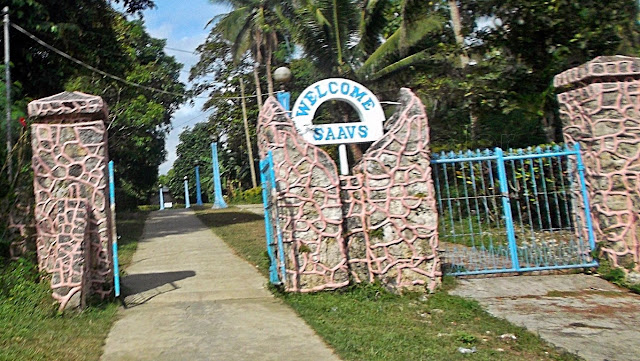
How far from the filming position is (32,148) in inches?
299

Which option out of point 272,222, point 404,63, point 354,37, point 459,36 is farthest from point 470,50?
point 272,222

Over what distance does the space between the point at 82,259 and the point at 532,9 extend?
1044cm

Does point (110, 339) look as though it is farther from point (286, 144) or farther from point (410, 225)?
point (410, 225)

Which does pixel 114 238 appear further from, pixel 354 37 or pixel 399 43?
pixel 354 37

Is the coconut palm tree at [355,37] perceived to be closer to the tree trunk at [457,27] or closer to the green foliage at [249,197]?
the tree trunk at [457,27]

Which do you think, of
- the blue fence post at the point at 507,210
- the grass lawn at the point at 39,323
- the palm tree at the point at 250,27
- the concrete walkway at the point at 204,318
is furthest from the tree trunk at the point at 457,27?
the grass lawn at the point at 39,323

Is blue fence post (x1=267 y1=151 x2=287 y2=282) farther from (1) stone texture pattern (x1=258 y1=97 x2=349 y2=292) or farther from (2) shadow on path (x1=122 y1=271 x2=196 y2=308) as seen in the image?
(2) shadow on path (x1=122 y1=271 x2=196 y2=308)

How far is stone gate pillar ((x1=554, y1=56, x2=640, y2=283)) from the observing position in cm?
822

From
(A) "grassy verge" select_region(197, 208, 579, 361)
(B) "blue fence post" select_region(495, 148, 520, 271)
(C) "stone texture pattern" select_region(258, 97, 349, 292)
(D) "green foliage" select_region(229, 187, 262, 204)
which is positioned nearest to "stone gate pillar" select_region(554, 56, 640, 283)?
(B) "blue fence post" select_region(495, 148, 520, 271)

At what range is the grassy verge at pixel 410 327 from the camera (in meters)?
5.47

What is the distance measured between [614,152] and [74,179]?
7588mm

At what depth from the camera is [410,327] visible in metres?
6.34

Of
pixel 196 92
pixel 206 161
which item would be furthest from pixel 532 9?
pixel 206 161

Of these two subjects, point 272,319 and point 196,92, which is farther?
point 196,92
